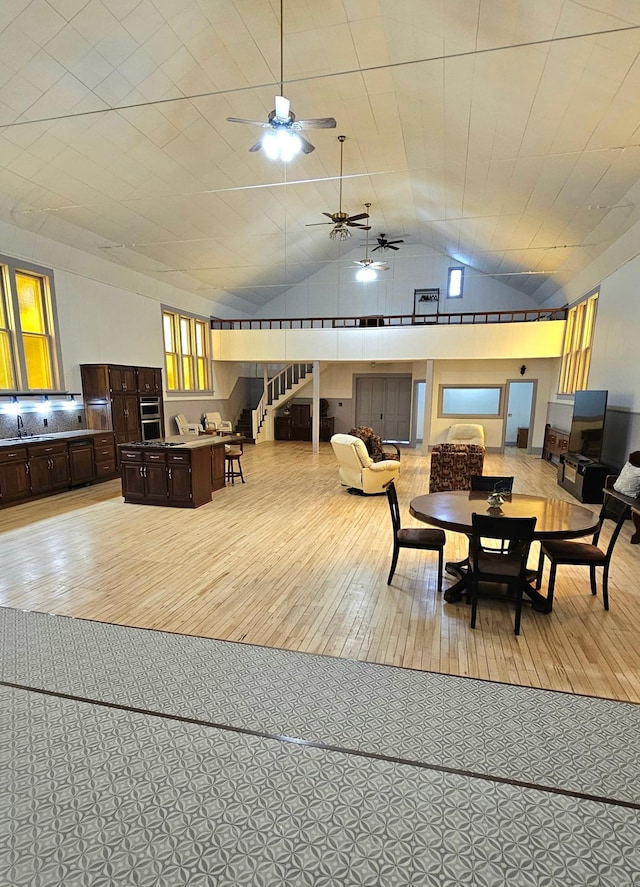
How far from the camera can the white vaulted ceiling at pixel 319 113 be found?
4.17m

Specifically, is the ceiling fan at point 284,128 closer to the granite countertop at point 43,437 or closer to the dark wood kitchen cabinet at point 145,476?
the dark wood kitchen cabinet at point 145,476

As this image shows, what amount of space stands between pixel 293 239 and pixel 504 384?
699cm

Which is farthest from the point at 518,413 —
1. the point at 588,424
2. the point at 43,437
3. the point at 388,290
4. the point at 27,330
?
the point at 27,330

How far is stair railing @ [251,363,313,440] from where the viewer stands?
43.7 ft

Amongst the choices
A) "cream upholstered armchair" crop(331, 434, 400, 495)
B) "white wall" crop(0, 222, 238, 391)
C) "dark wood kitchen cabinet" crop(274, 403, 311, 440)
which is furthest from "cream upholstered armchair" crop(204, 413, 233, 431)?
"cream upholstered armchair" crop(331, 434, 400, 495)

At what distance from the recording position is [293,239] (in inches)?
436

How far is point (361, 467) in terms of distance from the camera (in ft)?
22.6

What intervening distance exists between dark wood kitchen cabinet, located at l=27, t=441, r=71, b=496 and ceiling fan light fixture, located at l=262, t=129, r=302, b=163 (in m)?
5.45

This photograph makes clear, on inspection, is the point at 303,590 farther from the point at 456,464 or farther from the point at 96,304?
the point at 96,304

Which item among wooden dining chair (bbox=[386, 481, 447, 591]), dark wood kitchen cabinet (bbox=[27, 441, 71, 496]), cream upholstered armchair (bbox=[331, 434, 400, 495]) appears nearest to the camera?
wooden dining chair (bbox=[386, 481, 447, 591])

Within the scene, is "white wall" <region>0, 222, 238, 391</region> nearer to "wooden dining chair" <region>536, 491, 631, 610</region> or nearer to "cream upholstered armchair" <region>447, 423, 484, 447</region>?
"cream upholstered armchair" <region>447, 423, 484, 447</region>

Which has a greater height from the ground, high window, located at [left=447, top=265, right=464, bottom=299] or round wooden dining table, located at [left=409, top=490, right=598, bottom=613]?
high window, located at [left=447, top=265, right=464, bottom=299]

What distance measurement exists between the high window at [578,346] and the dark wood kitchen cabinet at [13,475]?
10.1 metres

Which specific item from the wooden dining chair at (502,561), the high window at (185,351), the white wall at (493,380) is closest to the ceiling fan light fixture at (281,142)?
the wooden dining chair at (502,561)
